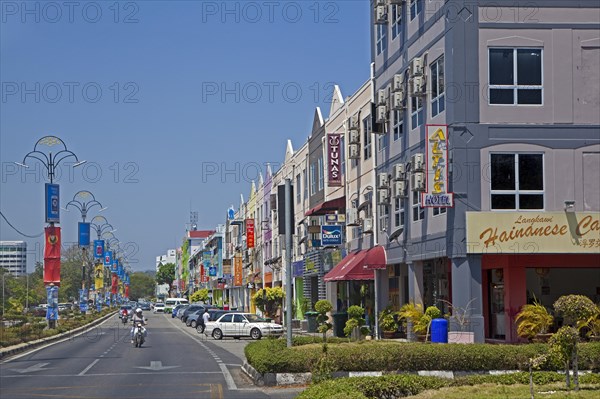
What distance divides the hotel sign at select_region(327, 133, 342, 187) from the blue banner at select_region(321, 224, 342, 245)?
2.39 metres

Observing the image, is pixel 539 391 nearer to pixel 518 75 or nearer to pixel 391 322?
pixel 518 75

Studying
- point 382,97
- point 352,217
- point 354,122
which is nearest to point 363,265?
point 352,217

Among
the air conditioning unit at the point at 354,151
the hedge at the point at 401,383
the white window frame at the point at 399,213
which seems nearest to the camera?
the hedge at the point at 401,383

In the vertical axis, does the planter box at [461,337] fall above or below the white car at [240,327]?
above

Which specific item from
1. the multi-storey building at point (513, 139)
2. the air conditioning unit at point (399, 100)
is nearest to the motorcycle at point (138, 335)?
the air conditioning unit at point (399, 100)

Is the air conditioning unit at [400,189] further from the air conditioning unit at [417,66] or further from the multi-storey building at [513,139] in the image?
the air conditioning unit at [417,66]

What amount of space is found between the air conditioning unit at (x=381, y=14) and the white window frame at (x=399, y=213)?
7828 millimetres

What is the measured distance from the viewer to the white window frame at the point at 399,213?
36.8 m

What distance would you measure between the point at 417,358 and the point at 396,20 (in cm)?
1942

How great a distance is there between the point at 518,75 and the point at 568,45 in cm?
193

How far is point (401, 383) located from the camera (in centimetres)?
1847

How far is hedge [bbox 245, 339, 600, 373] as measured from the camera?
71.6ft

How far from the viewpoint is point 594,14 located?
30.4 metres

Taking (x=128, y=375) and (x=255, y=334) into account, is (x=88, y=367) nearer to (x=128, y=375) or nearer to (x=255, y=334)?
(x=128, y=375)
